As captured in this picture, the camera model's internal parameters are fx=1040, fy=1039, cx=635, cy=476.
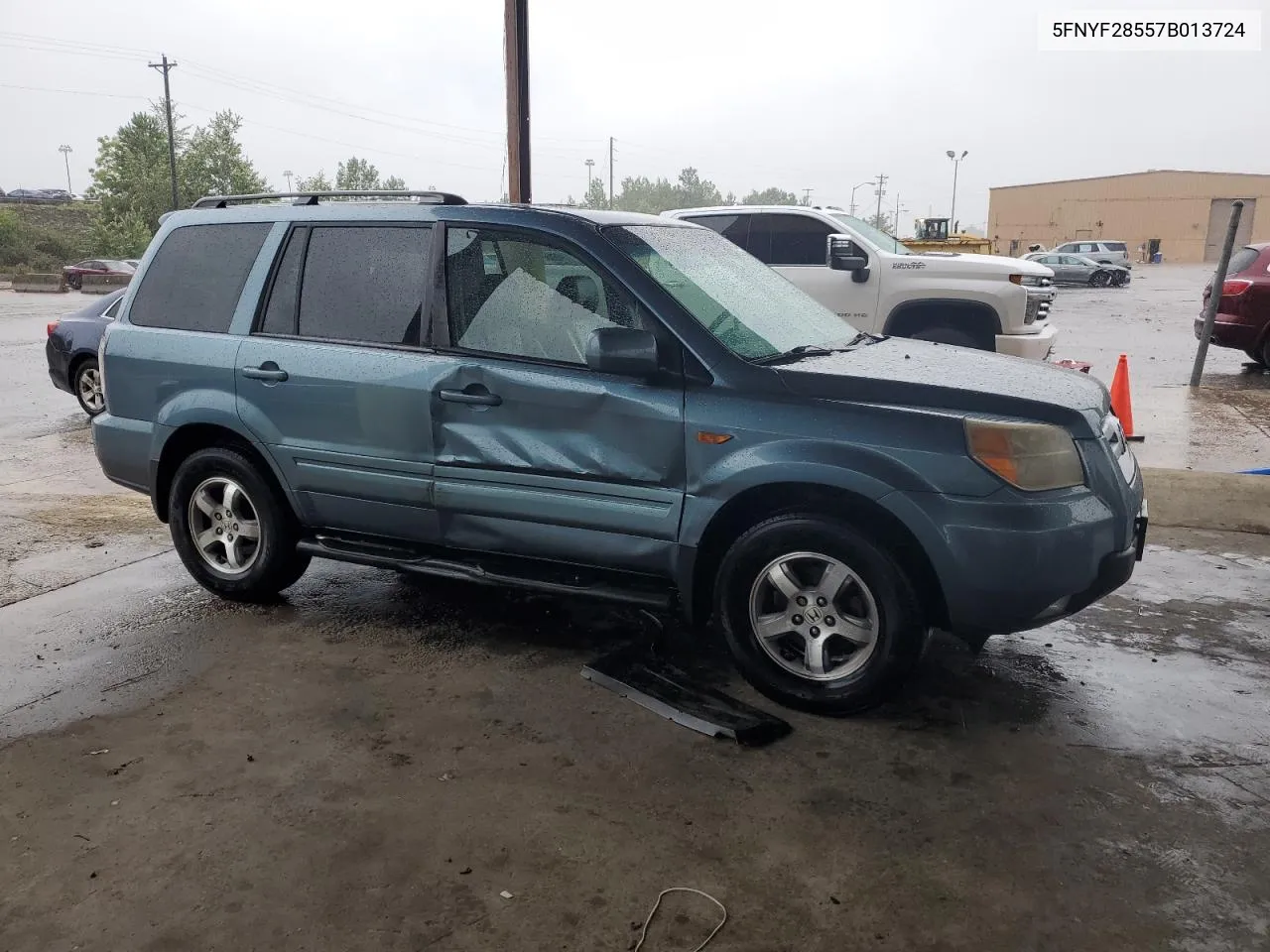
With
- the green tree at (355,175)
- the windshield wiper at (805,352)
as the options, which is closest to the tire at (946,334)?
the windshield wiper at (805,352)

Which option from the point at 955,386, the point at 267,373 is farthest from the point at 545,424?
the point at 955,386

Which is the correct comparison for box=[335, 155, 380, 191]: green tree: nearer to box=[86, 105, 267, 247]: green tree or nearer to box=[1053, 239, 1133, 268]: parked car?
box=[86, 105, 267, 247]: green tree

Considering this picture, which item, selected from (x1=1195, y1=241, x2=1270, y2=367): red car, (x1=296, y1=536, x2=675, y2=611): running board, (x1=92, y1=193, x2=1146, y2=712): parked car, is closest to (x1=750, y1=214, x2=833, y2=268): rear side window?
(x1=1195, y1=241, x2=1270, y2=367): red car

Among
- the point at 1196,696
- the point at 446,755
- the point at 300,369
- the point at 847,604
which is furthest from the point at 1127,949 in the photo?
the point at 300,369

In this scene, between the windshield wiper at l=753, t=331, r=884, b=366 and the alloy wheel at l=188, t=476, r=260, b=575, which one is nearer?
the windshield wiper at l=753, t=331, r=884, b=366

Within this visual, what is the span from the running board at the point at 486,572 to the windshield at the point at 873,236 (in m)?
7.90

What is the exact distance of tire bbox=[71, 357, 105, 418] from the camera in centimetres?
1062

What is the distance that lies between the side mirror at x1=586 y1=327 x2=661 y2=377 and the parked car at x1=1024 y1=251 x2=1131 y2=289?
38.1 metres

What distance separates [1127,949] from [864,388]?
1.96m

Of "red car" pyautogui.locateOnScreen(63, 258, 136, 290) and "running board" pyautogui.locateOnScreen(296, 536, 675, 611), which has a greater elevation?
"red car" pyautogui.locateOnScreen(63, 258, 136, 290)

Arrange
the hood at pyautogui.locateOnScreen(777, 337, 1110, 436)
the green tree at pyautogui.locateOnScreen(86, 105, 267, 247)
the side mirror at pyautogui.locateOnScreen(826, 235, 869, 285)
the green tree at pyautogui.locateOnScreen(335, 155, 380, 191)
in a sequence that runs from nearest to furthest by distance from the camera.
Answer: the hood at pyautogui.locateOnScreen(777, 337, 1110, 436), the side mirror at pyautogui.locateOnScreen(826, 235, 869, 285), the green tree at pyautogui.locateOnScreen(86, 105, 267, 247), the green tree at pyautogui.locateOnScreen(335, 155, 380, 191)

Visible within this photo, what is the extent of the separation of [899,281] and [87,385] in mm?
8415

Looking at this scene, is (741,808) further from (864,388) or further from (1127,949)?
(864,388)

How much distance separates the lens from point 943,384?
3803 millimetres
